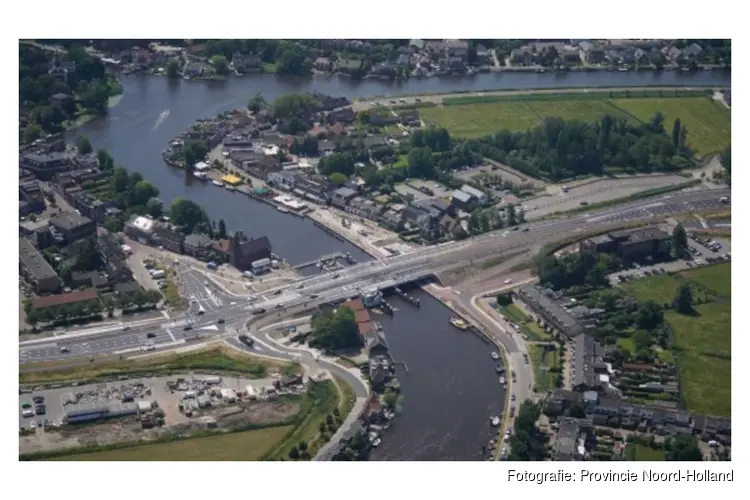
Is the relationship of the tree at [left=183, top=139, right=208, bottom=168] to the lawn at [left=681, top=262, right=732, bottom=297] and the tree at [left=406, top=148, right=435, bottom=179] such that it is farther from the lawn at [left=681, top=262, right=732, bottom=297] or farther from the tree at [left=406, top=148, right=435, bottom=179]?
the lawn at [left=681, top=262, right=732, bottom=297]

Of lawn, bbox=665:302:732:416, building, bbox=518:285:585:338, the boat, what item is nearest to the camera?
lawn, bbox=665:302:732:416

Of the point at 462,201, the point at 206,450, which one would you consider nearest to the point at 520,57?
the point at 462,201

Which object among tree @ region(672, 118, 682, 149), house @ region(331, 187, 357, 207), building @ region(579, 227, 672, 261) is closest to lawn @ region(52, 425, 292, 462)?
building @ region(579, 227, 672, 261)

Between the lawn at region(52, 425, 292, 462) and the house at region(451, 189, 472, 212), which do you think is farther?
the house at region(451, 189, 472, 212)

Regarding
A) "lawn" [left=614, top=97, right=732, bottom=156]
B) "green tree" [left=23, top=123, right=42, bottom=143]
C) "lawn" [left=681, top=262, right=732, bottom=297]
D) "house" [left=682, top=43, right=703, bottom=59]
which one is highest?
"house" [left=682, top=43, right=703, bottom=59]

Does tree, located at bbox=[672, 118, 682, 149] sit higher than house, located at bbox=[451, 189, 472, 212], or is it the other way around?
tree, located at bbox=[672, 118, 682, 149]

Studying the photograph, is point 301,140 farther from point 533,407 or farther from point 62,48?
point 533,407

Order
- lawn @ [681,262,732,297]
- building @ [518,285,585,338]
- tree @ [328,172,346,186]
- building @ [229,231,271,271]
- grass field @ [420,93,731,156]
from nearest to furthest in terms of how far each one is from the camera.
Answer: building @ [518,285,585,338], lawn @ [681,262,732,297], building @ [229,231,271,271], tree @ [328,172,346,186], grass field @ [420,93,731,156]

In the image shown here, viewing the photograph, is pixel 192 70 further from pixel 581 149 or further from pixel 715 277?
pixel 715 277
